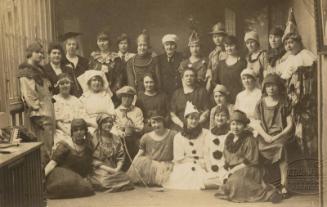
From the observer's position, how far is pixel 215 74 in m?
5.38

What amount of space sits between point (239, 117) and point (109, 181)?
1.60m

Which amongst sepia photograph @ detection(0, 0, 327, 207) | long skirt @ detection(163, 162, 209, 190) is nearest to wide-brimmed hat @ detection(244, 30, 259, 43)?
sepia photograph @ detection(0, 0, 327, 207)

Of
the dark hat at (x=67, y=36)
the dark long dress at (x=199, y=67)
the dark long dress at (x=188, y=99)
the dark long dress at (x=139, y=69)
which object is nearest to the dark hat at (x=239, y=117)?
the dark long dress at (x=188, y=99)

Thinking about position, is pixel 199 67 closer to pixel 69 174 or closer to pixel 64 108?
pixel 64 108

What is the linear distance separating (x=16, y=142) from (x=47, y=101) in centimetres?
84

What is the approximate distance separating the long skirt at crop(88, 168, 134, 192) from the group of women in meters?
0.01

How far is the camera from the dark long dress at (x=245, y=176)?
5395 millimetres

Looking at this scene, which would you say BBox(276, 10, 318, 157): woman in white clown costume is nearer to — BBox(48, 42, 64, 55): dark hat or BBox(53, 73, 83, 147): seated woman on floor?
BBox(53, 73, 83, 147): seated woman on floor

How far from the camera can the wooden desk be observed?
4055mm

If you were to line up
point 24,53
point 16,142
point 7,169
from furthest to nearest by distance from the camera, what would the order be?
point 24,53, point 16,142, point 7,169

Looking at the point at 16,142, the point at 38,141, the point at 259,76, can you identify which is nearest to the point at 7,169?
the point at 16,142

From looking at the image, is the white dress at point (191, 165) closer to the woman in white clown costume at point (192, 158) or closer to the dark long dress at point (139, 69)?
the woman in white clown costume at point (192, 158)

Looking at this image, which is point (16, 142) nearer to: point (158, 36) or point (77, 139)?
point (77, 139)

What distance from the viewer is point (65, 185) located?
5.37m
